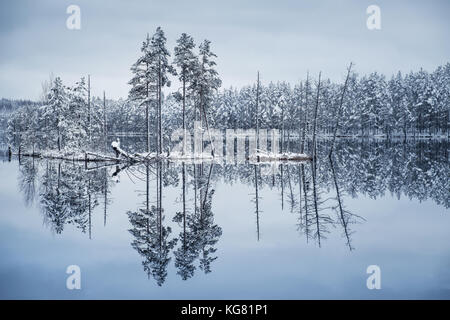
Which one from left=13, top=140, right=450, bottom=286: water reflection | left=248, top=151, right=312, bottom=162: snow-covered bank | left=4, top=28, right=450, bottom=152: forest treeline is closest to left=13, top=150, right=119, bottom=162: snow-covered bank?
left=4, top=28, right=450, bottom=152: forest treeline

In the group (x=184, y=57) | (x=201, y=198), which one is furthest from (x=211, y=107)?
(x=201, y=198)

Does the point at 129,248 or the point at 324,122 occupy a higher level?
the point at 324,122

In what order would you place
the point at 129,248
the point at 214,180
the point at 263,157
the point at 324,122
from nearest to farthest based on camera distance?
the point at 129,248 → the point at 214,180 → the point at 263,157 → the point at 324,122

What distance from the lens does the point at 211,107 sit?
6112 centimetres

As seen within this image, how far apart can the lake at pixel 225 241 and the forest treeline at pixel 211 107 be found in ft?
71.5

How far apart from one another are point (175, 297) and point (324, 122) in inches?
4080

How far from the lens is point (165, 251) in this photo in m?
11.1

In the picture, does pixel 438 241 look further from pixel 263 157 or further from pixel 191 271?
pixel 263 157

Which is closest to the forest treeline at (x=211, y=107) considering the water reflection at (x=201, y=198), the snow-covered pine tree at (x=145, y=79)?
the snow-covered pine tree at (x=145, y=79)

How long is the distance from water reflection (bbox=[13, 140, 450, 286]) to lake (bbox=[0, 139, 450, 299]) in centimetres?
7

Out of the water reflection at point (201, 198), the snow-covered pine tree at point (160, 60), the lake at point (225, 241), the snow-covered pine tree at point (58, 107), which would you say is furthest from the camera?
the snow-covered pine tree at point (58, 107)

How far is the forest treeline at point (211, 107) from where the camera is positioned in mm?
43656

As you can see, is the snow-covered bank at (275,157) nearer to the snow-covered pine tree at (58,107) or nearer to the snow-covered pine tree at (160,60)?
the snow-covered pine tree at (160,60)

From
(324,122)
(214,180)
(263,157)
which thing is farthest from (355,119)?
(214,180)
